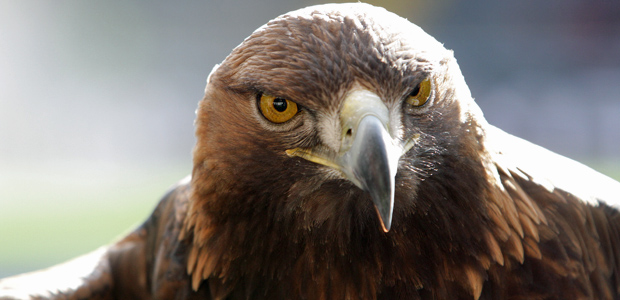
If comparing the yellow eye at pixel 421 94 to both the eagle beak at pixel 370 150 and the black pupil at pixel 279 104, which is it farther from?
the black pupil at pixel 279 104

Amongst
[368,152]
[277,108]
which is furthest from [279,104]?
[368,152]

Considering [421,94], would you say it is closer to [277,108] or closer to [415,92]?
[415,92]

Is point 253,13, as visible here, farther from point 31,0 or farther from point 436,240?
point 436,240

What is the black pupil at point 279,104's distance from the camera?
182cm

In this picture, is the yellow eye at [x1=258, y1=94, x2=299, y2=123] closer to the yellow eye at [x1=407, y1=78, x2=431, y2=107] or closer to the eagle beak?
the eagle beak

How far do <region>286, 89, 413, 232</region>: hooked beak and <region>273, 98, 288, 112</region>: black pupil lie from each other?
12 centimetres

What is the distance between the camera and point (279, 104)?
1835mm

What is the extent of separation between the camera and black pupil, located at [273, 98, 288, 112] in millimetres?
1825

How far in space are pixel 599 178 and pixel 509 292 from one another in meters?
0.62

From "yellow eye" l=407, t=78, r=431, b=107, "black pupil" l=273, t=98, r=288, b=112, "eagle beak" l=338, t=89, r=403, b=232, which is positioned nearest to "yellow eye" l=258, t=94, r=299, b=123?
"black pupil" l=273, t=98, r=288, b=112

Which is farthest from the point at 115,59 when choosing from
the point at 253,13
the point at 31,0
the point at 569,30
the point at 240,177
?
the point at 240,177

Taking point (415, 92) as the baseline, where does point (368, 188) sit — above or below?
below

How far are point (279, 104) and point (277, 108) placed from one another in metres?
0.02

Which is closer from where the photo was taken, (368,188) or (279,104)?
(368,188)
